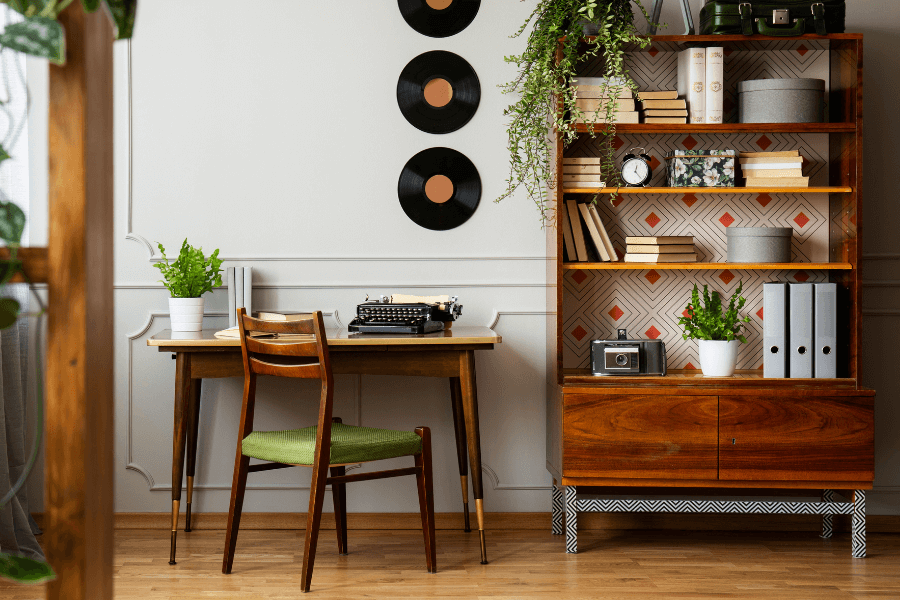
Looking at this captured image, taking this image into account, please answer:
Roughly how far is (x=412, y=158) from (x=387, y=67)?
15.4 inches

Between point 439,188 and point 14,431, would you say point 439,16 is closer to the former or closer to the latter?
point 439,188

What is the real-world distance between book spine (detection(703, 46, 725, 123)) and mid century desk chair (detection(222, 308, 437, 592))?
1602 mm

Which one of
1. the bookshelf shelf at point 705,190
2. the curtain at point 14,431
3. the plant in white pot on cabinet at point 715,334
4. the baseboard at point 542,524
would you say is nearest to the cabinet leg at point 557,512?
the baseboard at point 542,524

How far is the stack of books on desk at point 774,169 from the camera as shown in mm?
2814

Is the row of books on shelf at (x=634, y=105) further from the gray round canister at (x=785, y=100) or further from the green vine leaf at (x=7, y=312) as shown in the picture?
the green vine leaf at (x=7, y=312)

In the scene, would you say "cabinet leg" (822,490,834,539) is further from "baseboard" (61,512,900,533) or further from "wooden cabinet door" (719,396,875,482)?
"wooden cabinet door" (719,396,875,482)

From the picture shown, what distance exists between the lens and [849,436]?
2596 mm

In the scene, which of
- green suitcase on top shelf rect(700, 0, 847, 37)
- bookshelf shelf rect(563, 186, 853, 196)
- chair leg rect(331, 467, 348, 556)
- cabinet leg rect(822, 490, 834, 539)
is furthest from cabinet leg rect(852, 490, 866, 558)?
chair leg rect(331, 467, 348, 556)

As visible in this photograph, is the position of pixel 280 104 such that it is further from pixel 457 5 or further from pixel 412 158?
pixel 457 5

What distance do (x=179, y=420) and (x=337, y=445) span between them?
0.69m

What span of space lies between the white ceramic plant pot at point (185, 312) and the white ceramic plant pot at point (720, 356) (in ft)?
6.23

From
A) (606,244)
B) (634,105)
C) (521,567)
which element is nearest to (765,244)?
(606,244)

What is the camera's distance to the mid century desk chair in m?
2.23

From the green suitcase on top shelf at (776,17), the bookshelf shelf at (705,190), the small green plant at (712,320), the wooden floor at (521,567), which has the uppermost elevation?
the green suitcase on top shelf at (776,17)
